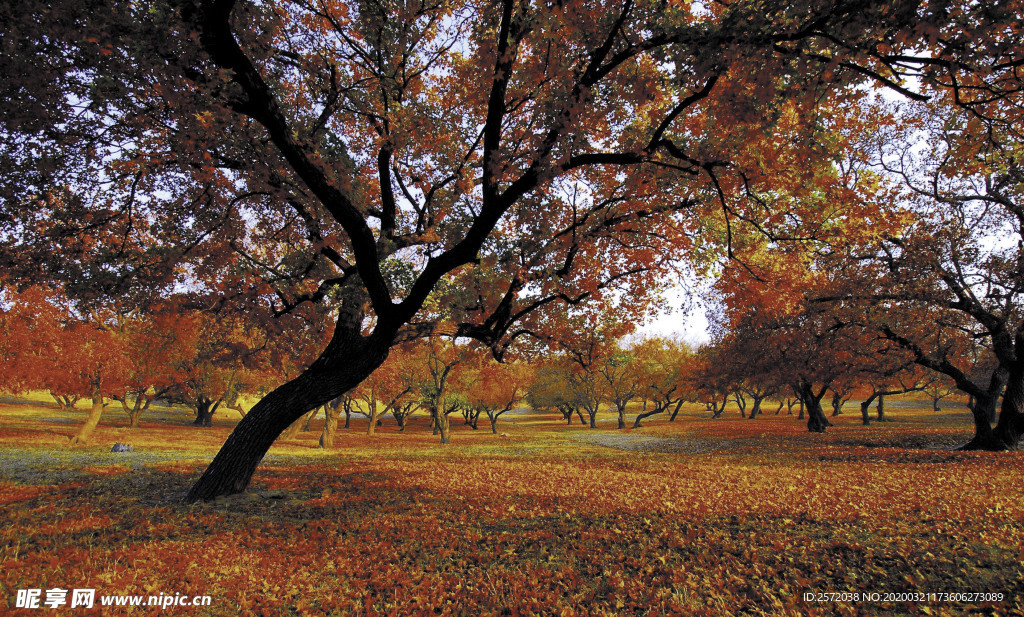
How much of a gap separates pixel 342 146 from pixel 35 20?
4307mm

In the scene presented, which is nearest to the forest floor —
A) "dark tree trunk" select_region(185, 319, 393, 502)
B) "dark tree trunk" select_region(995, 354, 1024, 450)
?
"dark tree trunk" select_region(185, 319, 393, 502)

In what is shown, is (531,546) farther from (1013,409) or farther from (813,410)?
(813,410)

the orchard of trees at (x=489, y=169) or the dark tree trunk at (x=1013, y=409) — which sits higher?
the orchard of trees at (x=489, y=169)

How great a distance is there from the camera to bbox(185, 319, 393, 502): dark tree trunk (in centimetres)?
840

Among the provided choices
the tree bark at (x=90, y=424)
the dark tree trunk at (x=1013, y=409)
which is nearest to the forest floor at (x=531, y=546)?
the dark tree trunk at (x=1013, y=409)

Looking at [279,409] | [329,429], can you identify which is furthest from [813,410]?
[279,409]

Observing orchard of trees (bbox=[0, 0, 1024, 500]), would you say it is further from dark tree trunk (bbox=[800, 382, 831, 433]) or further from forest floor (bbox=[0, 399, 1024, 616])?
dark tree trunk (bbox=[800, 382, 831, 433])

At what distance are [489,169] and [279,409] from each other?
6722 millimetres

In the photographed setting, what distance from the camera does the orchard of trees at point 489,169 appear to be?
523 centimetres

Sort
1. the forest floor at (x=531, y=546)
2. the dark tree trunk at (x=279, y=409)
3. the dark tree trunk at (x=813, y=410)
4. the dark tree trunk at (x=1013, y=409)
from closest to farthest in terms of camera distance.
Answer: the forest floor at (x=531, y=546) → the dark tree trunk at (x=279, y=409) → the dark tree trunk at (x=1013, y=409) → the dark tree trunk at (x=813, y=410)

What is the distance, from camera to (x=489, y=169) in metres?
6.50

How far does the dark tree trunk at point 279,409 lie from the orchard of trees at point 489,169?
6 cm

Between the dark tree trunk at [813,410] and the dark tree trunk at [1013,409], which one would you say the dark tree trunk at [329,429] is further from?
the dark tree trunk at [813,410]

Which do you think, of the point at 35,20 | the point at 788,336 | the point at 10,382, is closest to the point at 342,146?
the point at 35,20
